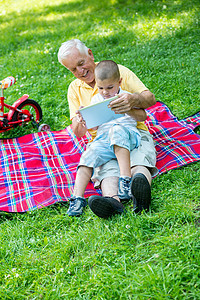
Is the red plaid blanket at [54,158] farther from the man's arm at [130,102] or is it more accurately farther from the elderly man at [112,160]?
the man's arm at [130,102]

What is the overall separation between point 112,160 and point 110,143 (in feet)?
0.72

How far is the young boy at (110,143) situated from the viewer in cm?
280

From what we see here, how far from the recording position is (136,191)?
2.51 meters

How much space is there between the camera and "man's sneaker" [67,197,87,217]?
2.83 meters

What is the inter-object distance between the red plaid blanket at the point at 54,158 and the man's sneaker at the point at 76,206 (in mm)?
272

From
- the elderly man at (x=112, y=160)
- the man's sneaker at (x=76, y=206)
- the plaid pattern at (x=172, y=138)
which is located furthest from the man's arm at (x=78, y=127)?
the plaid pattern at (x=172, y=138)

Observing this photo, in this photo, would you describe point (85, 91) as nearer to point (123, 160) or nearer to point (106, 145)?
point (106, 145)

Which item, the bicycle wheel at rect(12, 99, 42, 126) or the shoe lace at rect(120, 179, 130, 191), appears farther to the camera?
the bicycle wheel at rect(12, 99, 42, 126)

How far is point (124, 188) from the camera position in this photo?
9.07ft

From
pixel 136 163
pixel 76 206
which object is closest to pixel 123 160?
pixel 136 163

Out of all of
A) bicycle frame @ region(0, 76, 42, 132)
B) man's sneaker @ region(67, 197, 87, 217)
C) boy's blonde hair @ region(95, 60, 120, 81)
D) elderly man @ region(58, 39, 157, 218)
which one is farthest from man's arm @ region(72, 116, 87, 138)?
bicycle frame @ region(0, 76, 42, 132)

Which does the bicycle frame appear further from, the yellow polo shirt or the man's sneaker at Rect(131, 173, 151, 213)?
the man's sneaker at Rect(131, 173, 151, 213)

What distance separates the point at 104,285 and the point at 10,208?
144 centimetres

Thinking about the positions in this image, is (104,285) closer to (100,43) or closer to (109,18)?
(100,43)
